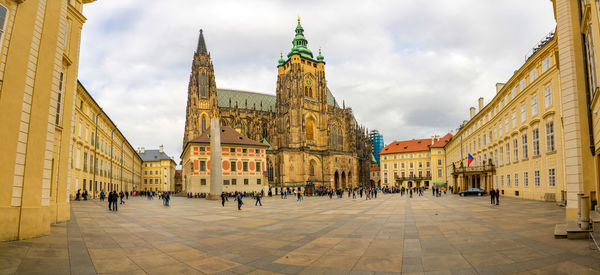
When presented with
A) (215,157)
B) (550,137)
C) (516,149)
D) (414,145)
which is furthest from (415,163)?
(215,157)

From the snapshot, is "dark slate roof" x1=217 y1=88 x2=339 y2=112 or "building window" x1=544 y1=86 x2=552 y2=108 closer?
"building window" x1=544 y1=86 x2=552 y2=108

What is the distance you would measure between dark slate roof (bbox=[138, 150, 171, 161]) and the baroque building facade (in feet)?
114

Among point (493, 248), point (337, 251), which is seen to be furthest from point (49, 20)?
point (493, 248)

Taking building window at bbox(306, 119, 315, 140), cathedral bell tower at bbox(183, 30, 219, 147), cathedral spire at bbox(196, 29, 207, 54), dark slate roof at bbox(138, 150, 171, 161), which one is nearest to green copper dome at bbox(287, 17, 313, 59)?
building window at bbox(306, 119, 315, 140)

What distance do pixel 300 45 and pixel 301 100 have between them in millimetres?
19096

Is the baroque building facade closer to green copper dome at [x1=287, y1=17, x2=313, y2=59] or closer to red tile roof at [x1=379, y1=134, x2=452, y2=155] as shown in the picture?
green copper dome at [x1=287, y1=17, x2=313, y2=59]

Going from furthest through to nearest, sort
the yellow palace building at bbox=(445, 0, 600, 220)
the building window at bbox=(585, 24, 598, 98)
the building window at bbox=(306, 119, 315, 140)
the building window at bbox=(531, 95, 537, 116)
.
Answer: the building window at bbox=(306, 119, 315, 140) → the building window at bbox=(531, 95, 537, 116) → the yellow palace building at bbox=(445, 0, 600, 220) → the building window at bbox=(585, 24, 598, 98)

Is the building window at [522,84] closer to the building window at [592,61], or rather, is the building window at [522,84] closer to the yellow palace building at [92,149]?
the building window at [592,61]

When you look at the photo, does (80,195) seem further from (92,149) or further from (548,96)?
(548,96)

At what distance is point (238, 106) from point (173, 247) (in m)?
86.3

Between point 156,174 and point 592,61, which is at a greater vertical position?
point 592,61

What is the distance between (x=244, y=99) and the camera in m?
98.1

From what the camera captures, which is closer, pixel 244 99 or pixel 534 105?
pixel 534 105

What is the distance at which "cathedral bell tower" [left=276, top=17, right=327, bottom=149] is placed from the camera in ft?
282
